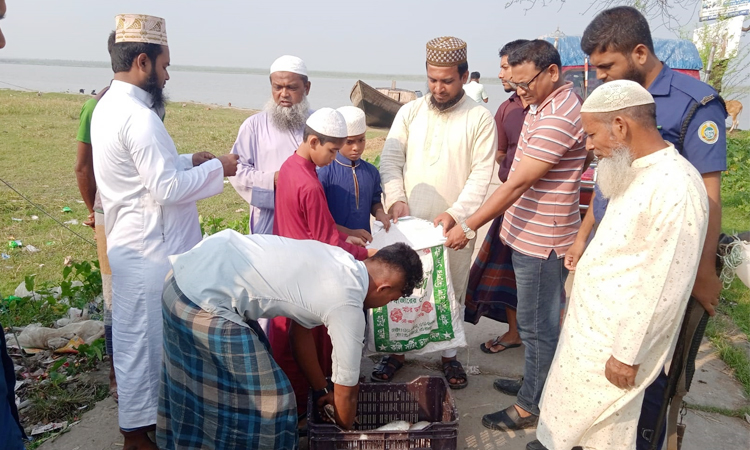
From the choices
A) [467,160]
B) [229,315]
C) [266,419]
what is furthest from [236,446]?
[467,160]

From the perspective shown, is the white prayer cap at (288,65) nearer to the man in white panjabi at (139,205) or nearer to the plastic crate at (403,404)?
the man in white panjabi at (139,205)

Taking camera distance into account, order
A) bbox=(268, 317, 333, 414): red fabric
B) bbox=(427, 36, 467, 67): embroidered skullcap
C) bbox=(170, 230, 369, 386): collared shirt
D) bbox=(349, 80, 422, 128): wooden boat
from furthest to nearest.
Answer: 1. bbox=(349, 80, 422, 128): wooden boat
2. bbox=(427, 36, 467, 67): embroidered skullcap
3. bbox=(268, 317, 333, 414): red fabric
4. bbox=(170, 230, 369, 386): collared shirt

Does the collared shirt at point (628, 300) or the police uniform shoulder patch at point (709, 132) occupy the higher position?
the police uniform shoulder patch at point (709, 132)

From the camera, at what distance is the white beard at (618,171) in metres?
2.18

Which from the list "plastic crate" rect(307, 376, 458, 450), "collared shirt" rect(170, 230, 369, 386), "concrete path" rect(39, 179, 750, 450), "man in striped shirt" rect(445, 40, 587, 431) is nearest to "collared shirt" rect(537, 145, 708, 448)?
"man in striped shirt" rect(445, 40, 587, 431)

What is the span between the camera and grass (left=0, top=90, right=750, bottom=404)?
4.59m

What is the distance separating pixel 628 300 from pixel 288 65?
2.55 meters

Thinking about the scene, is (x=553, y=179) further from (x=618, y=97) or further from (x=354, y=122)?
(x=354, y=122)

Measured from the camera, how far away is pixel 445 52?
10.8 ft

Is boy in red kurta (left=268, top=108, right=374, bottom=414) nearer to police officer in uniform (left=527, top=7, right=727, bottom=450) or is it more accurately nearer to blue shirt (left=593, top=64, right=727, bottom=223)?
police officer in uniform (left=527, top=7, right=727, bottom=450)

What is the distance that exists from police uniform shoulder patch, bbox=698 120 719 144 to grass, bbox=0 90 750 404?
191cm

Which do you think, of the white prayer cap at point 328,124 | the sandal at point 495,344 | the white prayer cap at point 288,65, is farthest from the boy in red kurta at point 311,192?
the sandal at point 495,344

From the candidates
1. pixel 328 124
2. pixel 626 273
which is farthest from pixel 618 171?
pixel 328 124

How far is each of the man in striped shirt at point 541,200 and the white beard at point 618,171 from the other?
0.56m
